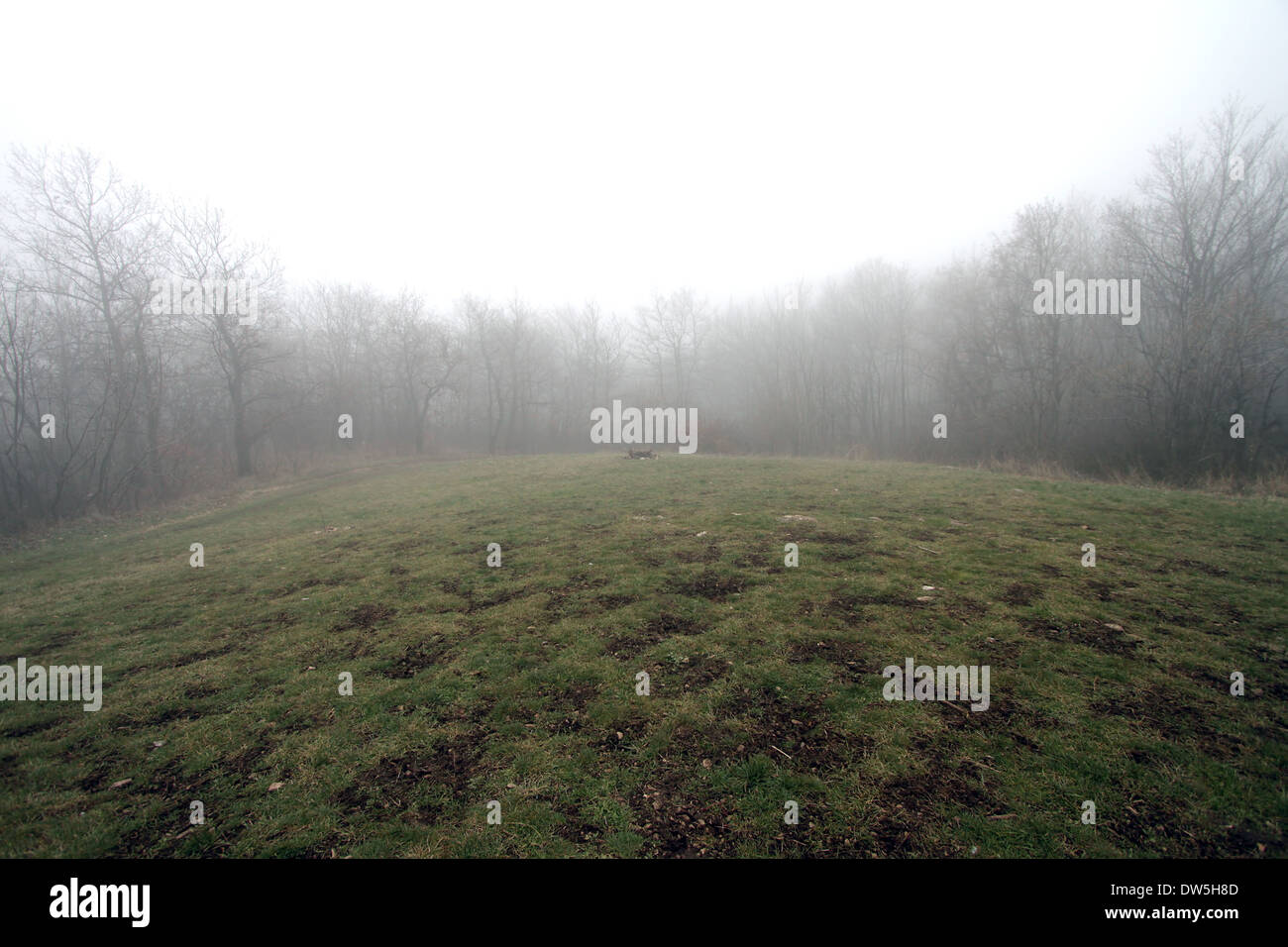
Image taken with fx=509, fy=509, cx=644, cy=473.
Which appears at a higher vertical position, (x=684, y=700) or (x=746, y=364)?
(x=746, y=364)

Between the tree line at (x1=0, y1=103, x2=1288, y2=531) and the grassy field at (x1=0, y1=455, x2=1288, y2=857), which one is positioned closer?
the grassy field at (x1=0, y1=455, x2=1288, y2=857)

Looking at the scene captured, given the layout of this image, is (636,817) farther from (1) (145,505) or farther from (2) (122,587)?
(1) (145,505)

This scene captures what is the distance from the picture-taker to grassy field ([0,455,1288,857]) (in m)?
3.22

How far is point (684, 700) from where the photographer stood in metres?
4.56

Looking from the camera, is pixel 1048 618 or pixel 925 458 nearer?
pixel 1048 618

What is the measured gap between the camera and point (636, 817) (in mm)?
3275

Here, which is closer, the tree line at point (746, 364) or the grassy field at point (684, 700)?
the grassy field at point (684, 700)

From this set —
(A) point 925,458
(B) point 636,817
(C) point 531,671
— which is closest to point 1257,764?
(B) point 636,817

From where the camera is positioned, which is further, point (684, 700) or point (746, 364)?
point (746, 364)

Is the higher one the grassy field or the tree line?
the tree line

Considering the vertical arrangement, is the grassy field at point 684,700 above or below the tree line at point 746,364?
below

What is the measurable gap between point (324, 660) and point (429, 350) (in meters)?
44.0

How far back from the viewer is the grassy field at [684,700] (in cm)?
322
